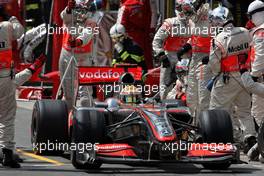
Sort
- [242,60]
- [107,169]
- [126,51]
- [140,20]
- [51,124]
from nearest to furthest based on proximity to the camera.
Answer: [107,169] → [51,124] → [242,60] → [126,51] → [140,20]

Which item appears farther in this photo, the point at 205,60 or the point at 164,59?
the point at 164,59

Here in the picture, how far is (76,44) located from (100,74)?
181cm

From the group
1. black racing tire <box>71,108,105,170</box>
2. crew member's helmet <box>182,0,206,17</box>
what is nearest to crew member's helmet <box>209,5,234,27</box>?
crew member's helmet <box>182,0,206,17</box>

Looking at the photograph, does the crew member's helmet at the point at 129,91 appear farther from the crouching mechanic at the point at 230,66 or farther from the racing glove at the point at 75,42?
the racing glove at the point at 75,42

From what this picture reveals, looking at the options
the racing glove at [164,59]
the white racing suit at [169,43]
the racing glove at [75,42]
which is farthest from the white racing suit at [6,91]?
the white racing suit at [169,43]

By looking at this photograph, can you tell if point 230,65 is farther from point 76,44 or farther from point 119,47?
point 119,47

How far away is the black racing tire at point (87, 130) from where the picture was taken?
13328 mm

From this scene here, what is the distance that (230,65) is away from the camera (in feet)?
51.4

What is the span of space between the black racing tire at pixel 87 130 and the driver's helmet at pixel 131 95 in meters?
0.85

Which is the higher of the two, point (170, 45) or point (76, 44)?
point (76, 44)

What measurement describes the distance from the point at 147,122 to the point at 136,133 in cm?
40

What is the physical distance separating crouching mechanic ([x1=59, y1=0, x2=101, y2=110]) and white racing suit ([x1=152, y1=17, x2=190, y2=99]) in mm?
1200

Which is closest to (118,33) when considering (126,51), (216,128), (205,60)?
(126,51)

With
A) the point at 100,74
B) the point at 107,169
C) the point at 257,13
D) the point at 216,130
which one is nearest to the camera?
the point at 107,169
